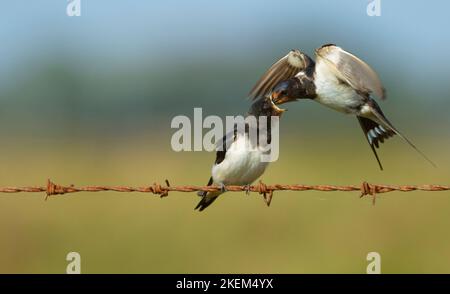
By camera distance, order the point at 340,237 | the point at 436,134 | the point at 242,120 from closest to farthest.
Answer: the point at 242,120, the point at 340,237, the point at 436,134

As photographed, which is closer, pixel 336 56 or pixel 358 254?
pixel 336 56

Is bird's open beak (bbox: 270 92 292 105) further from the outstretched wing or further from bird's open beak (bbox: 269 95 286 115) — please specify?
the outstretched wing

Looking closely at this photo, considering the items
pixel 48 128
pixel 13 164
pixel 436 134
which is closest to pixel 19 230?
pixel 13 164

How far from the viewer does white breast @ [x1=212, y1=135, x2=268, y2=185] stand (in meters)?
6.96

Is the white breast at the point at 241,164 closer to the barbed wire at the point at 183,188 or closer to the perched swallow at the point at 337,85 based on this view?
the perched swallow at the point at 337,85

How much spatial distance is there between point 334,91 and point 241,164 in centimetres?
129

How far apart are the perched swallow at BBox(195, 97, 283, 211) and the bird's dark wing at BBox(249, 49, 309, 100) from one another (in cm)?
119

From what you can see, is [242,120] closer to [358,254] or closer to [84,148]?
[358,254]

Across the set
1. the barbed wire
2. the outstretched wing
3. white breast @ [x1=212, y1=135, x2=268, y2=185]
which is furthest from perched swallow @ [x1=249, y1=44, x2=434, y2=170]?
the barbed wire

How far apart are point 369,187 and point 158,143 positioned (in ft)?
53.2

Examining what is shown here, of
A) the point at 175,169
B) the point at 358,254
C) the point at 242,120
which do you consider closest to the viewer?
the point at 242,120

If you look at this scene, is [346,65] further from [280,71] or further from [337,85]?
[280,71]

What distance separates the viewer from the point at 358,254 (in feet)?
34.6
